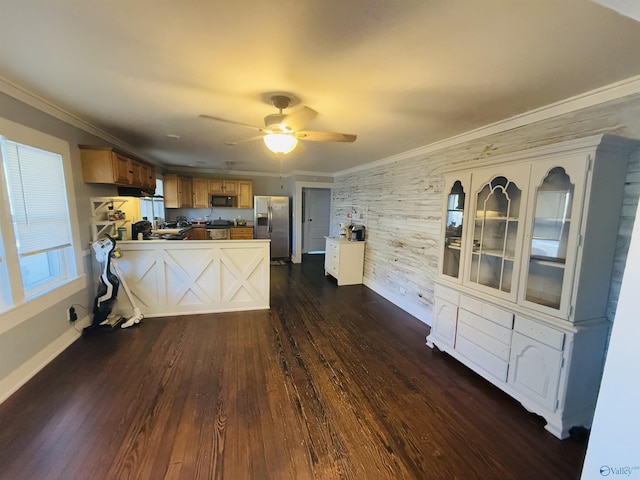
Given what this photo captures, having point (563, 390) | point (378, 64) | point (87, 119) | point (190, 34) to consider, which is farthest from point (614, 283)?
point (87, 119)

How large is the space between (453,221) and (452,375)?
1529mm

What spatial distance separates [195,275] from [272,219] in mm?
3423

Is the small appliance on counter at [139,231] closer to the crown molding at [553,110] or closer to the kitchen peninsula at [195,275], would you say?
the kitchen peninsula at [195,275]

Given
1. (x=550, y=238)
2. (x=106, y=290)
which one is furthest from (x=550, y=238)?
(x=106, y=290)

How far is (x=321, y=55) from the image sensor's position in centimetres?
158

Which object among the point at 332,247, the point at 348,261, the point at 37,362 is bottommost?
the point at 37,362

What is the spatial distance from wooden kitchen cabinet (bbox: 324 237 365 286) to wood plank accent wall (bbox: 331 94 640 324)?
14 cm

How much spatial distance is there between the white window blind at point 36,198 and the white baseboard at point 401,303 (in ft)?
13.9

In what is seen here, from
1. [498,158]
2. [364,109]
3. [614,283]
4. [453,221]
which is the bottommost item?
[614,283]

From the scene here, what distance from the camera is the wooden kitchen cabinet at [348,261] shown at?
526 cm

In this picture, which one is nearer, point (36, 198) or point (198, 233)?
point (36, 198)

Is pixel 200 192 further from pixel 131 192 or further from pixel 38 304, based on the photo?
pixel 38 304

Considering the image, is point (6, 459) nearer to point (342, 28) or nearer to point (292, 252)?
point (342, 28)

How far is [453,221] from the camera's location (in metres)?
2.92
